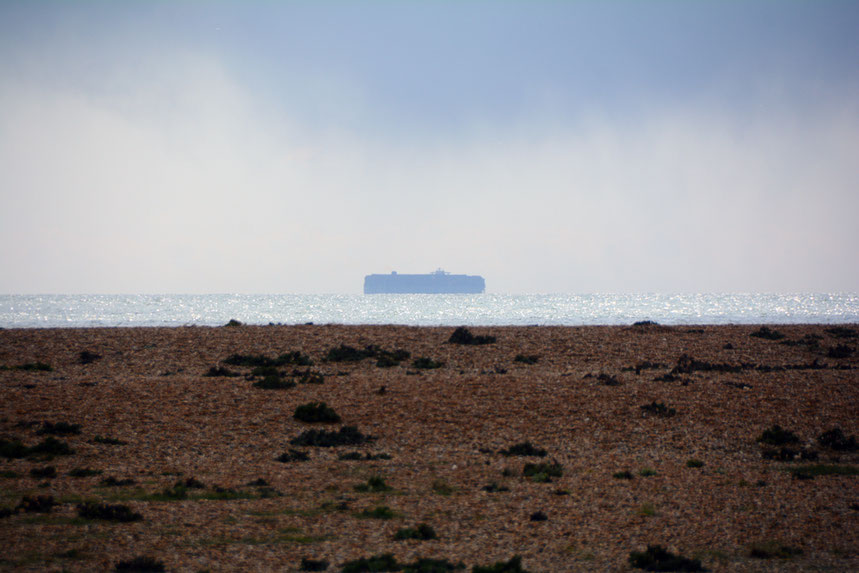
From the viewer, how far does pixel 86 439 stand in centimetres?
1767

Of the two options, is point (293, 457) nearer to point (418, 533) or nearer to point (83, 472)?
point (83, 472)

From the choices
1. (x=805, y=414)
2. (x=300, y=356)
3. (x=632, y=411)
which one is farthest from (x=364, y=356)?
(x=805, y=414)

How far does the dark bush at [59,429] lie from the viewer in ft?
58.5

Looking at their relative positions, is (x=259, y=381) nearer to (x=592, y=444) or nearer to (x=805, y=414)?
(x=592, y=444)

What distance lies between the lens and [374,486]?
569 inches

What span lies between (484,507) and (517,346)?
67.6 ft

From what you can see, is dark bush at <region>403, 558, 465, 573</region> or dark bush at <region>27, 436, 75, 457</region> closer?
dark bush at <region>403, 558, 465, 573</region>

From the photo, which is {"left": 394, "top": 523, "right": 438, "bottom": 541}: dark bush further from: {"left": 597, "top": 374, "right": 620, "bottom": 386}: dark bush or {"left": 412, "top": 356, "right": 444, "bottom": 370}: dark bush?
{"left": 412, "top": 356, "right": 444, "bottom": 370}: dark bush

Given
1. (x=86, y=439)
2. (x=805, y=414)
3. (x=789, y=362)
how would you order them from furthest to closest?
(x=789, y=362) → (x=805, y=414) → (x=86, y=439)

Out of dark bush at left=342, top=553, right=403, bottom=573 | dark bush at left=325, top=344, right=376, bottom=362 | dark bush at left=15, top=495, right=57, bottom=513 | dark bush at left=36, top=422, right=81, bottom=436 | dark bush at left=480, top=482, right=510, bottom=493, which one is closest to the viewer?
dark bush at left=342, top=553, right=403, bottom=573

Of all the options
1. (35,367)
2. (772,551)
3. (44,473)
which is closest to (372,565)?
(772,551)

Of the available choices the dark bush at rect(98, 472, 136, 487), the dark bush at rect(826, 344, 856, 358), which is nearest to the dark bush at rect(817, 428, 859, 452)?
the dark bush at rect(826, 344, 856, 358)

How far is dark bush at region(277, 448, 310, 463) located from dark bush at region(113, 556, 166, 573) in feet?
22.1

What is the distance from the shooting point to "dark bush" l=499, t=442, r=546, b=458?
1716 centimetres
